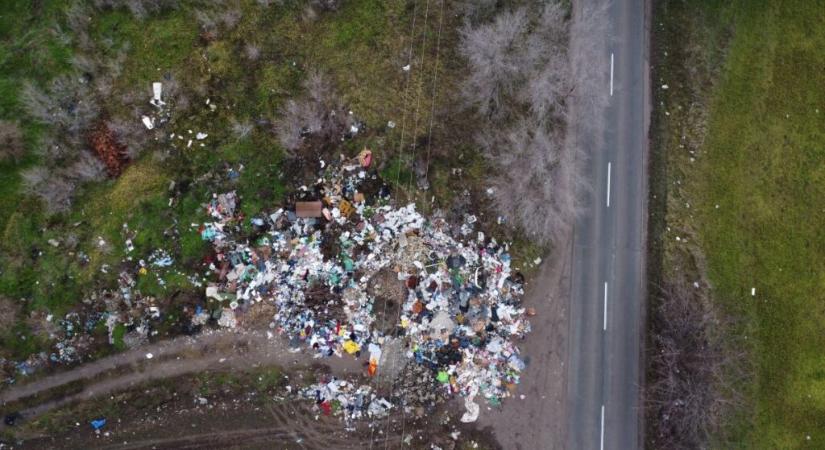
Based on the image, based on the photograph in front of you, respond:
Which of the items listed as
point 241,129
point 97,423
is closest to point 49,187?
point 241,129

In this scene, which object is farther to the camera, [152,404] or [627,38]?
[627,38]

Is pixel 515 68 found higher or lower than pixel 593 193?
higher

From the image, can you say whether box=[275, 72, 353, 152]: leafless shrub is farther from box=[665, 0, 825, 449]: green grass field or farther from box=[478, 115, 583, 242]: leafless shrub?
box=[665, 0, 825, 449]: green grass field

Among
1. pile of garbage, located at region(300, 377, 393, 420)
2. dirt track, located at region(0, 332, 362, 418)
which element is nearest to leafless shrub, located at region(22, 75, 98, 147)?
dirt track, located at region(0, 332, 362, 418)

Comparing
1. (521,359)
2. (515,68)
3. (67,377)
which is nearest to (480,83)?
(515,68)

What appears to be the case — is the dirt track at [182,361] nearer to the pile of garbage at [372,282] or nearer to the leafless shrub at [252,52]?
the pile of garbage at [372,282]

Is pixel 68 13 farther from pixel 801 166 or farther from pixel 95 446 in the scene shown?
pixel 801 166
